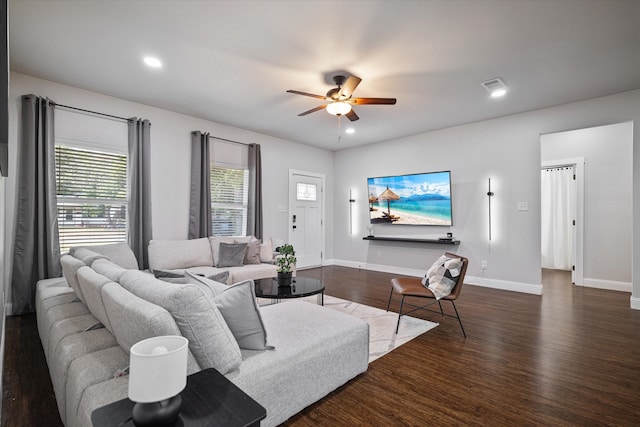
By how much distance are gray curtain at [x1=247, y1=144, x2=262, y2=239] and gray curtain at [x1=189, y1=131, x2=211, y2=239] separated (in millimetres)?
820

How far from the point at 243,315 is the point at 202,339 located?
31cm

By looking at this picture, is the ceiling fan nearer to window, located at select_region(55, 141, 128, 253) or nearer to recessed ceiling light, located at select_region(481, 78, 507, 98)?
recessed ceiling light, located at select_region(481, 78, 507, 98)

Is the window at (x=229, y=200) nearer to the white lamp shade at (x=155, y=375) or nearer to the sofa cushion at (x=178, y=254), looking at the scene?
the sofa cushion at (x=178, y=254)

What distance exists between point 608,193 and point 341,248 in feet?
16.3

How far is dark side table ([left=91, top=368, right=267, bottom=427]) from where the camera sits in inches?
38.1

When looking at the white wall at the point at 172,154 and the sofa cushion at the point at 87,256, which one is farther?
the white wall at the point at 172,154

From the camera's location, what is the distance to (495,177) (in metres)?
5.13

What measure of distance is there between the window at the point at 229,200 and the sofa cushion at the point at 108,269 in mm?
2874

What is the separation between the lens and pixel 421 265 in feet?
19.6

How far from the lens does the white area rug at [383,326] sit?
9.23ft

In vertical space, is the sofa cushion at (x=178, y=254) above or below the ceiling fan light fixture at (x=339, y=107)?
below

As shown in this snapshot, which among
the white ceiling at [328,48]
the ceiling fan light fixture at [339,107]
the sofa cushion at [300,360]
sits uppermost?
the white ceiling at [328,48]

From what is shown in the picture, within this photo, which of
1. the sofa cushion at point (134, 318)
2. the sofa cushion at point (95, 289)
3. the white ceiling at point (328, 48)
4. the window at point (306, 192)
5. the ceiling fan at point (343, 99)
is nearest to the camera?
the sofa cushion at point (134, 318)

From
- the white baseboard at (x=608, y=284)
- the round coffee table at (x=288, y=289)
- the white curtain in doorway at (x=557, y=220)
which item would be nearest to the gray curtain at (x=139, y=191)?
the round coffee table at (x=288, y=289)
